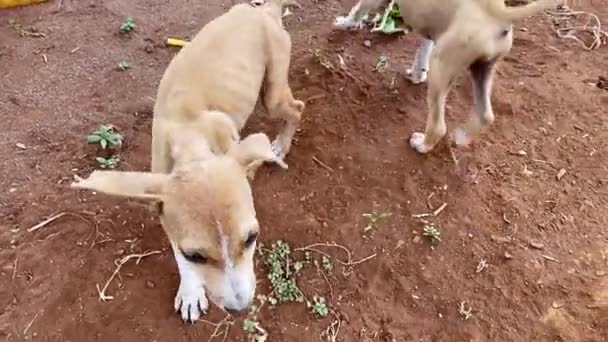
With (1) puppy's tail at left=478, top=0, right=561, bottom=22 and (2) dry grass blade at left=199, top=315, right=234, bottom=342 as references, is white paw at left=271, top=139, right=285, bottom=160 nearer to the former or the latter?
(2) dry grass blade at left=199, top=315, right=234, bottom=342

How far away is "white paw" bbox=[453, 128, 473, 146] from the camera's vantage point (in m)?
5.30

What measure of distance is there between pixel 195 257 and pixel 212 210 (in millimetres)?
318

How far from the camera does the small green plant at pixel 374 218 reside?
Result: 4977 millimetres

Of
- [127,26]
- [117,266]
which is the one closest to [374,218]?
[117,266]

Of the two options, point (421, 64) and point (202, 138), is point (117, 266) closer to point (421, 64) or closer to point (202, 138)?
point (202, 138)

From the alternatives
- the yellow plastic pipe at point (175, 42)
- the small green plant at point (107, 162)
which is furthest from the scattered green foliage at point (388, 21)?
the small green plant at point (107, 162)

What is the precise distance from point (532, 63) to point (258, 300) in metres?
3.20

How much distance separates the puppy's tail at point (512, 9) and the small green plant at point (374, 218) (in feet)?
4.90

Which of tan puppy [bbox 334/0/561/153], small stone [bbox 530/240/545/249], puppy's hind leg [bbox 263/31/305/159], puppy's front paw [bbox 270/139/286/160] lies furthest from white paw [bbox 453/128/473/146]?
puppy's front paw [bbox 270/139/286/160]

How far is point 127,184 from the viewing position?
11.3 ft

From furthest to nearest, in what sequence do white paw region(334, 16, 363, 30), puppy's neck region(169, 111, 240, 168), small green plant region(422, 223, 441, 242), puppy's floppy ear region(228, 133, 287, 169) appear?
white paw region(334, 16, 363, 30), small green plant region(422, 223, 441, 242), puppy's neck region(169, 111, 240, 168), puppy's floppy ear region(228, 133, 287, 169)

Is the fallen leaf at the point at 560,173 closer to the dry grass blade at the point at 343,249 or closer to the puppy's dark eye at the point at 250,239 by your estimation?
the dry grass blade at the point at 343,249

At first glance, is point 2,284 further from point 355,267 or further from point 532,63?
point 532,63

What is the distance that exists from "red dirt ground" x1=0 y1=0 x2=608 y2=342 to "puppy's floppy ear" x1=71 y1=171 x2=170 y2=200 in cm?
119
